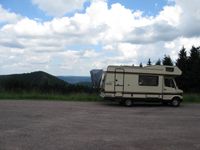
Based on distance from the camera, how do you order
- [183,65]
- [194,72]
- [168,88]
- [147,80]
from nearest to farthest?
[147,80] < [168,88] < [194,72] < [183,65]

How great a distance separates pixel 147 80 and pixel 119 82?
1973mm

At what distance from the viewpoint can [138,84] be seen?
2695cm

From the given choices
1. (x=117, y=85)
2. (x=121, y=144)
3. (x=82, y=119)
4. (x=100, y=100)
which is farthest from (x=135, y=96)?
(x=121, y=144)

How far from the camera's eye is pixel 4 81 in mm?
39000

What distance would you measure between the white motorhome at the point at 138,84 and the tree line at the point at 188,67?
29985 mm

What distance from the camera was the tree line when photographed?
2355 inches

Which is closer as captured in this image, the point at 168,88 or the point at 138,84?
the point at 138,84

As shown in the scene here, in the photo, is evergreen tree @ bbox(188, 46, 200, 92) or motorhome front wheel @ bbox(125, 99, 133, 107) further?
evergreen tree @ bbox(188, 46, 200, 92)

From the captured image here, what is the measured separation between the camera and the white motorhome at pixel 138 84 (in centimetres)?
2652

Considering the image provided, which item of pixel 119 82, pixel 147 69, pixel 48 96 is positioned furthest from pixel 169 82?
pixel 48 96

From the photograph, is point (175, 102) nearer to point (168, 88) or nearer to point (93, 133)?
point (168, 88)

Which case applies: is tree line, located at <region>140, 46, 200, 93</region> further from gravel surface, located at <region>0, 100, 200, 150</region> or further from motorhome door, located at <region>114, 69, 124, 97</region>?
gravel surface, located at <region>0, 100, 200, 150</region>

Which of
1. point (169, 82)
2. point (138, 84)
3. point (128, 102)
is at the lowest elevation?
point (128, 102)

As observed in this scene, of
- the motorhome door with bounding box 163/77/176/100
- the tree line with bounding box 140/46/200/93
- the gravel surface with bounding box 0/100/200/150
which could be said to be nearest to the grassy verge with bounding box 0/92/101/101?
the motorhome door with bounding box 163/77/176/100
